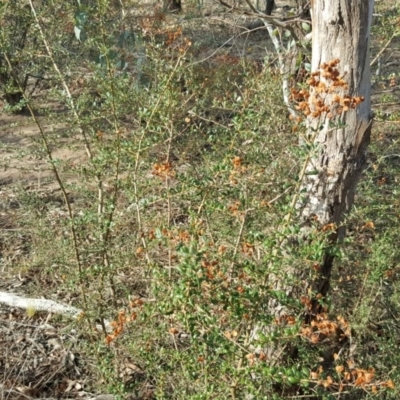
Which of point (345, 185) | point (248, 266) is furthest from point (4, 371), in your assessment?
point (345, 185)

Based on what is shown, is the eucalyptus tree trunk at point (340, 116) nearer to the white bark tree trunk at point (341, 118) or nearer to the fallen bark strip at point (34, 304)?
the white bark tree trunk at point (341, 118)

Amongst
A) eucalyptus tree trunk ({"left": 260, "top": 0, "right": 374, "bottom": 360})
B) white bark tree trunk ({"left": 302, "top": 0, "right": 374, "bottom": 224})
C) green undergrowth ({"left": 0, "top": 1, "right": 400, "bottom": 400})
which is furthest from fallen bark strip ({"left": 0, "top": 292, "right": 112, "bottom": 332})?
white bark tree trunk ({"left": 302, "top": 0, "right": 374, "bottom": 224})

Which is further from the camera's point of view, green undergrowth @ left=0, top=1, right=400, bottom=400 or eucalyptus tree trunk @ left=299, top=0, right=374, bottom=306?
eucalyptus tree trunk @ left=299, top=0, right=374, bottom=306

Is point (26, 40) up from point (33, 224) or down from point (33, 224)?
up

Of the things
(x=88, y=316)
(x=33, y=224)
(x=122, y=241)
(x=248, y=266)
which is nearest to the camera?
(x=248, y=266)

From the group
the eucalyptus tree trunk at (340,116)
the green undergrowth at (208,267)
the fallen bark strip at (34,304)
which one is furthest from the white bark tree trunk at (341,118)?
the fallen bark strip at (34,304)

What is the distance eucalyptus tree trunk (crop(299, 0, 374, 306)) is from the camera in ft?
8.34

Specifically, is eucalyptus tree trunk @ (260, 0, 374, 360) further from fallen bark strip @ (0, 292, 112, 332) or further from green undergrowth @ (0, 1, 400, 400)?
fallen bark strip @ (0, 292, 112, 332)

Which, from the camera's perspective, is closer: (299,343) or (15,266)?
(299,343)

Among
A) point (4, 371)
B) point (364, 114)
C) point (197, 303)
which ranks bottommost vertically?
point (4, 371)

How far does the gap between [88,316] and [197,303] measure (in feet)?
3.08

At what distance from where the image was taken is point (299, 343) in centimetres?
271

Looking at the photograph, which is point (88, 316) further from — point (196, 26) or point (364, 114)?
point (196, 26)

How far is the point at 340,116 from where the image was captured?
2.61 m
